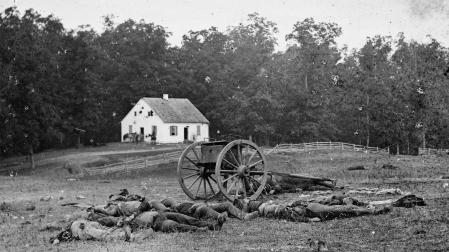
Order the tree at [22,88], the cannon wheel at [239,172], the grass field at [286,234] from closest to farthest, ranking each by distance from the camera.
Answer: the grass field at [286,234], the cannon wheel at [239,172], the tree at [22,88]

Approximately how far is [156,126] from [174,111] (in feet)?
9.49

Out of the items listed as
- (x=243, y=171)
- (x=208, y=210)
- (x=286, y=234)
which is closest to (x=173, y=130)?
(x=243, y=171)

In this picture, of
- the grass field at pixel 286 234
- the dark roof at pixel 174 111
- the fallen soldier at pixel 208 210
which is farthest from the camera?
the dark roof at pixel 174 111

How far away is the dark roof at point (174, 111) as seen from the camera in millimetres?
56625

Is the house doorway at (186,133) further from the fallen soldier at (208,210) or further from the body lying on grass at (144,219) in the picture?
the fallen soldier at (208,210)

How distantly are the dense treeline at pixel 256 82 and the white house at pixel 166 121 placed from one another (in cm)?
398

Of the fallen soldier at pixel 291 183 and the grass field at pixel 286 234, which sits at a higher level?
the fallen soldier at pixel 291 183

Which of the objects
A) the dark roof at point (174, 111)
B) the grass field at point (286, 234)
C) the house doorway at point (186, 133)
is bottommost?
the grass field at point (286, 234)

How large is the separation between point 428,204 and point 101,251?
8.31m

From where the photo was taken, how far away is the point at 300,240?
33.2ft

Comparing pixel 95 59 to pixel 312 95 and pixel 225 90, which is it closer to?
pixel 225 90

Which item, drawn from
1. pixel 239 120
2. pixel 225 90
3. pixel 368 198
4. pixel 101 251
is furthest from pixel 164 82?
pixel 101 251

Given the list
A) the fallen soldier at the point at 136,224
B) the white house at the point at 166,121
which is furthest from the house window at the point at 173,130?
the fallen soldier at the point at 136,224

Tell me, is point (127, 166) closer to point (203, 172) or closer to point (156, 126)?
point (203, 172)
